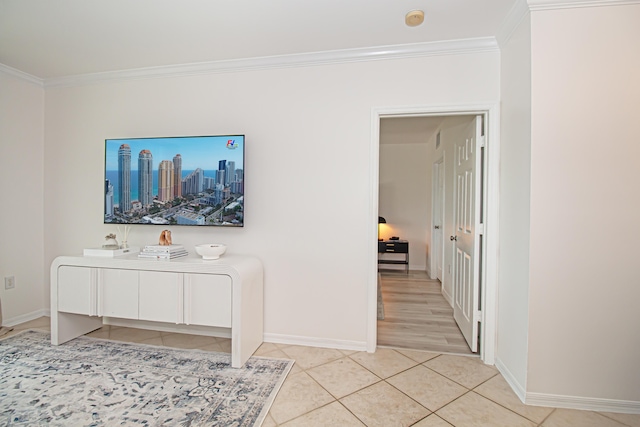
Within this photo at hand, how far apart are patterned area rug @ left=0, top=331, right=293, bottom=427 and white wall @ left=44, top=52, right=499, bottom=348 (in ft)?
1.96

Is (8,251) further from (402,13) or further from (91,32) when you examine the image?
(402,13)

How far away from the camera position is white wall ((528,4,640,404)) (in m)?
1.73

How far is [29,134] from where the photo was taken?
10.1 feet

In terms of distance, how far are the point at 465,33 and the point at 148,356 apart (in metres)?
3.42

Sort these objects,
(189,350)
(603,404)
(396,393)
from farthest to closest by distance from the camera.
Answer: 1. (189,350)
2. (396,393)
3. (603,404)

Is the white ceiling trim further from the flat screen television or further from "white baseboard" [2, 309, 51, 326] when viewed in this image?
"white baseboard" [2, 309, 51, 326]

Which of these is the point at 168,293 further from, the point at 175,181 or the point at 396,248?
the point at 396,248

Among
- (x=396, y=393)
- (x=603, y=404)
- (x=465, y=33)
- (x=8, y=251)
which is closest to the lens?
(x=603, y=404)

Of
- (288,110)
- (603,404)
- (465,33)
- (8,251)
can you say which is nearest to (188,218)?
(288,110)

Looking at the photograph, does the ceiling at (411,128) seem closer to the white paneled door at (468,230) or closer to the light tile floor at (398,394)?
the white paneled door at (468,230)

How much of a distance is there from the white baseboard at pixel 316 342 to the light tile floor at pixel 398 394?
0.05m

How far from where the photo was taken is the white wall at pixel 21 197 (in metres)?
2.91

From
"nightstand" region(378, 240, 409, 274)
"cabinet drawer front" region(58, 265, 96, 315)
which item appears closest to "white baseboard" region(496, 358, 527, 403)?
"cabinet drawer front" region(58, 265, 96, 315)

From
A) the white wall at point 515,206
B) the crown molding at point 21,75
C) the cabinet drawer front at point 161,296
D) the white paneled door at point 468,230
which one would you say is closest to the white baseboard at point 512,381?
the white wall at point 515,206
